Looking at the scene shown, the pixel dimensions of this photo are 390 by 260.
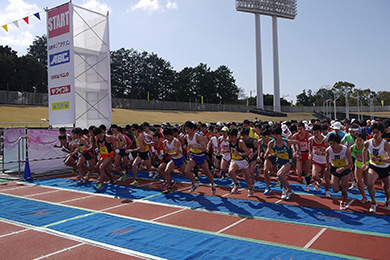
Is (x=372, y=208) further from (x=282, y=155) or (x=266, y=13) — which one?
(x=266, y=13)

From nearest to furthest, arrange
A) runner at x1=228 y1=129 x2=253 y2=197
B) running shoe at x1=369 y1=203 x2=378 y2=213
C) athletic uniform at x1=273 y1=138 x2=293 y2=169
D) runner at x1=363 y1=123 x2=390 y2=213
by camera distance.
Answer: runner at x1=363 y1=123 x2=390 y2=213, running shoe at x1=369 y1=203 x2=378 y2=213, athletic uniform at x1=273 y1=138 x2=293 y2=169, runner at x1=228 y1=129 x2=253 y2=197

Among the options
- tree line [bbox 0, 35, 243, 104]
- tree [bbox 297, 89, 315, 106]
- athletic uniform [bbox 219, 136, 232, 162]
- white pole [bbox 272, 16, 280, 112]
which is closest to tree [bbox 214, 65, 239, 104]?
tree line [bbox 0, 35, 243, 104]

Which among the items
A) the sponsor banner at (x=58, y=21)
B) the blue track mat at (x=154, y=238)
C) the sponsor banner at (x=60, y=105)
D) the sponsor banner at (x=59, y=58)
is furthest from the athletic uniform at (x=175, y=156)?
the sponsor banner at (x=58, y=21)

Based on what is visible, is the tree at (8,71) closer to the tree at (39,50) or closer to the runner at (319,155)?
the tree at (39,50)

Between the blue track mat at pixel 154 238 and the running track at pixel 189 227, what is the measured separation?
0.06 feet

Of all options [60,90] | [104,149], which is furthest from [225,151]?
[60,90]

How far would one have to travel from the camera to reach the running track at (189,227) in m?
5.36

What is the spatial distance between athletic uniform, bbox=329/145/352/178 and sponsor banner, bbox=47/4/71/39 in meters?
14.5

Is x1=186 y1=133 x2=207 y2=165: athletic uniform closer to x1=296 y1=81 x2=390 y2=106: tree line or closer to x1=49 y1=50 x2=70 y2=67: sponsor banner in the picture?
x1=49 y1=50 x2=70 y2=67: sponsor banner

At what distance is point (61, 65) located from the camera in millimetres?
16719

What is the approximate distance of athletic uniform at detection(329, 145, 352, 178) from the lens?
289 inches

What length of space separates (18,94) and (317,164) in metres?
45.7

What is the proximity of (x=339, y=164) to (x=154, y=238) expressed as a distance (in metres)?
4.57

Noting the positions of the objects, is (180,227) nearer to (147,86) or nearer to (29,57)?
(29,57)
